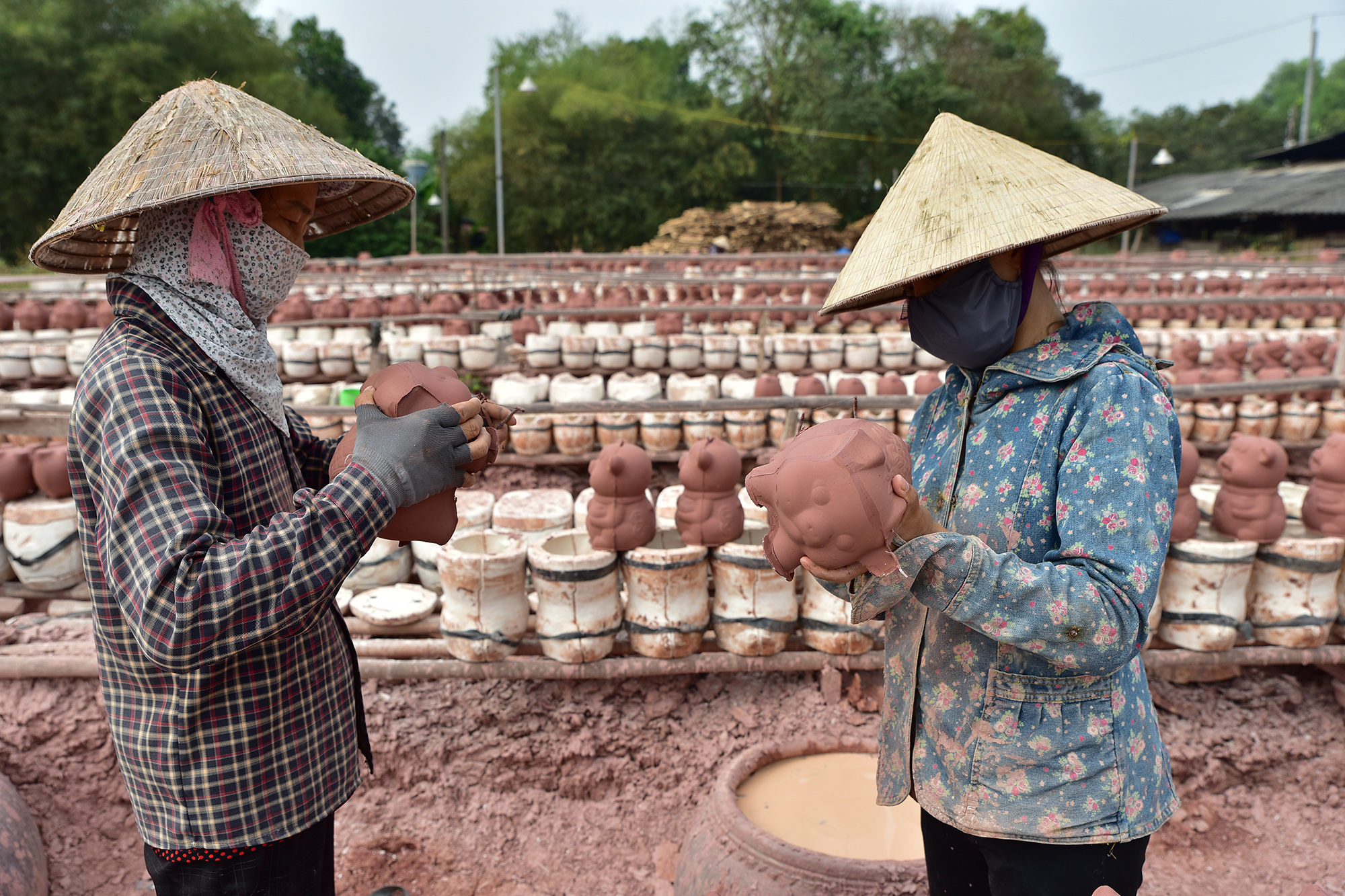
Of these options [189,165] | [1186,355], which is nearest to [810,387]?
[1186,355]

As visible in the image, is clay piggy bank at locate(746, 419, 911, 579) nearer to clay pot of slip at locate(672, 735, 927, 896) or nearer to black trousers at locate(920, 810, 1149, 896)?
black trousers at locate(920, 810, 1149, 896)

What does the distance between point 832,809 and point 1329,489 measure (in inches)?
83.4

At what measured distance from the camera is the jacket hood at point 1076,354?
3.88 ft

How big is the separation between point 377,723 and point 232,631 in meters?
2.04

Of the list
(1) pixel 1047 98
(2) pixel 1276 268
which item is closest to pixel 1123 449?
(2) pixel 1276 268

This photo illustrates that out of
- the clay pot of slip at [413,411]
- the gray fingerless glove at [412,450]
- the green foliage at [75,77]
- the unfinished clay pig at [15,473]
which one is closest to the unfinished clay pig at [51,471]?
the unfinished clay pig at [15,473]

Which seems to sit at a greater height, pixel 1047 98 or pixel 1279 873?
pixel 1047 98

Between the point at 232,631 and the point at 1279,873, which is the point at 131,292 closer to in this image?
the point at 232,631

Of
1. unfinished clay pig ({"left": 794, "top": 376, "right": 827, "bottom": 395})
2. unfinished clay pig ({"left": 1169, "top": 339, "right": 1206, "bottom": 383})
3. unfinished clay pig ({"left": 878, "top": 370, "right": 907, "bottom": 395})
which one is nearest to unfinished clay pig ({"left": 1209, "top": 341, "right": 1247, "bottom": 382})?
unfinished clay pig ({"left": 1169, "top": 339, "right": 1206, "bottom": 383})

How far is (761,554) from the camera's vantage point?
2.59 metres

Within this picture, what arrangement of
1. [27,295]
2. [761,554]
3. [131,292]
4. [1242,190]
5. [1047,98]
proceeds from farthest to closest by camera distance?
[1047,98], [1242,190], [27,295], [761,554], [131,292]

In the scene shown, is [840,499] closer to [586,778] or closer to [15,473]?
[586,778]

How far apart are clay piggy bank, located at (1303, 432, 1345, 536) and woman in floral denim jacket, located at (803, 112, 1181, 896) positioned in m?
2.07

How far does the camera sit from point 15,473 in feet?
10.9
